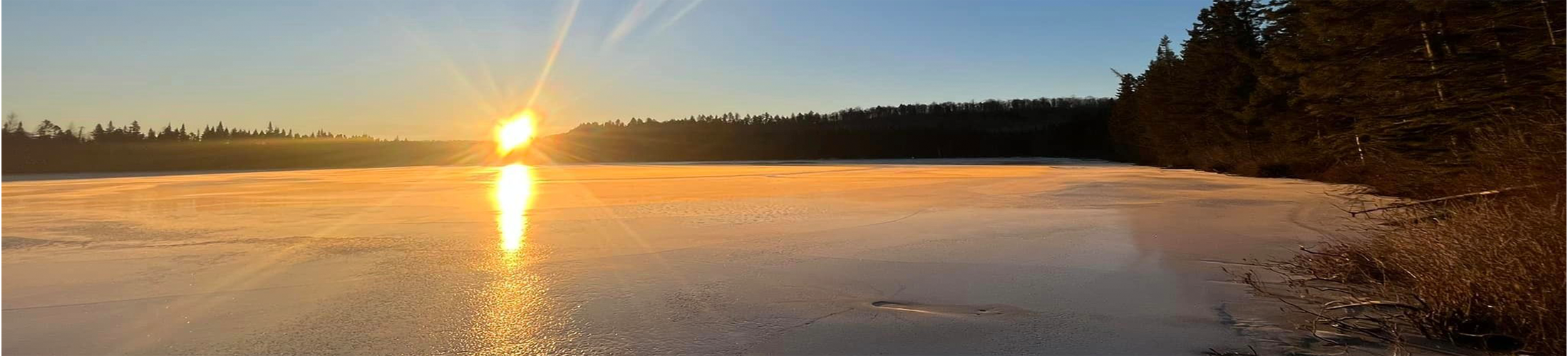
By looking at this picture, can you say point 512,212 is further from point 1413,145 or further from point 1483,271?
point 1413,145

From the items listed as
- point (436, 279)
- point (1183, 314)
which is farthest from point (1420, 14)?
point (436, 279)

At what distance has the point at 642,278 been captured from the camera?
19.2ft

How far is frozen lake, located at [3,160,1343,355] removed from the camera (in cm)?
405

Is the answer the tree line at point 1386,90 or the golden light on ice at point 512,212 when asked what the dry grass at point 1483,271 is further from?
the golden light on ice at point 512,212

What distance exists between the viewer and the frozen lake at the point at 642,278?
405 centimetres

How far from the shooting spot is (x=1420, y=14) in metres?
12.8

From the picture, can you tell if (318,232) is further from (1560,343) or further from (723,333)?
(1560,343)

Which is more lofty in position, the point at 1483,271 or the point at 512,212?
the point at 1483,271

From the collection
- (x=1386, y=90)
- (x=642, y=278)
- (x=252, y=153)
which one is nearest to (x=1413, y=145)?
(x=1386, y=90)

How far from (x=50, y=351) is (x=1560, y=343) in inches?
266

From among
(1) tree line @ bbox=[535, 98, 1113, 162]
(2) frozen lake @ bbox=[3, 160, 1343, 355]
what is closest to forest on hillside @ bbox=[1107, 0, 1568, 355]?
(2) frozen lake @ bbox=[3, 160, 1343, 355]

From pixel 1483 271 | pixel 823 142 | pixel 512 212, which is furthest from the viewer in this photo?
pixel 823 142

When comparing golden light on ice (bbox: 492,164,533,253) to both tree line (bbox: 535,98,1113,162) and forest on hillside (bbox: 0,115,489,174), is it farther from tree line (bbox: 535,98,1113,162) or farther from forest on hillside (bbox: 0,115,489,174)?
tree line (bbox: 535,98,1113,162)

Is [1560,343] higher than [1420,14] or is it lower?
lower
